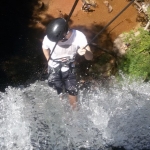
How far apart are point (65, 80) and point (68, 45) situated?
998mm

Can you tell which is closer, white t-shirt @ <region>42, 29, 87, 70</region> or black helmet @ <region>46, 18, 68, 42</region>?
black helmet @ <region>46, 18, 68, 42</region>

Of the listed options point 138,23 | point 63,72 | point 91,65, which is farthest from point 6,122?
point 138,23

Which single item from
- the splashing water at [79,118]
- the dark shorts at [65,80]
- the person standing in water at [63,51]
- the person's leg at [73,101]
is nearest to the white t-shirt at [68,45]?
the person standing in water at [63,51]

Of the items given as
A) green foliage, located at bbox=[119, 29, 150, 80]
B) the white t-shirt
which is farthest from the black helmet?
green foliage, located at bbox=[119, 29, 150, 80]

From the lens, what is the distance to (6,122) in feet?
22.3

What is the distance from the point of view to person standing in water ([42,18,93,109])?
16.7ft

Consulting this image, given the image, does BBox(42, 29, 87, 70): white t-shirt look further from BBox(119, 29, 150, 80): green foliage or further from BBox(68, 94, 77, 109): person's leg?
BBox(119, 29, 150, 80): green foliage

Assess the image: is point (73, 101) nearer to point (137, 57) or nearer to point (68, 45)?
point (68, 45)

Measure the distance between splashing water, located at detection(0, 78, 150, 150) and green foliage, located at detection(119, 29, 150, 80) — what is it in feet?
0.96

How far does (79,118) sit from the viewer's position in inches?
273

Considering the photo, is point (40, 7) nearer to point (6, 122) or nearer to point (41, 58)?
point (41, 58)

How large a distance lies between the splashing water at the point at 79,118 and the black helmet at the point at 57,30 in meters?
2.40

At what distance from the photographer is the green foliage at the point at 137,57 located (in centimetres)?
758

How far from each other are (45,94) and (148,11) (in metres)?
3.81
